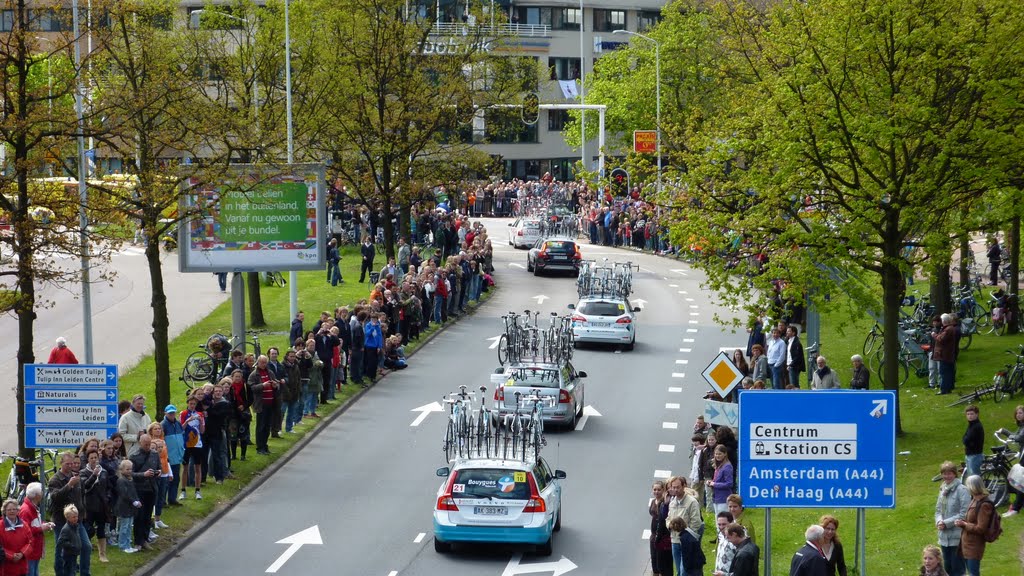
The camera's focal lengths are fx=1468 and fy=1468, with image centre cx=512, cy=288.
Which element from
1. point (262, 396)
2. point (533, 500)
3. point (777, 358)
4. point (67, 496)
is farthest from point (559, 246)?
point (67, 496)

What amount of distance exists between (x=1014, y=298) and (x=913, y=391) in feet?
22.0

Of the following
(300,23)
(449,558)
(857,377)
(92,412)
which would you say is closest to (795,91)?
(857,377)

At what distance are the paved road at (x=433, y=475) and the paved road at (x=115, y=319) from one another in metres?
6.81

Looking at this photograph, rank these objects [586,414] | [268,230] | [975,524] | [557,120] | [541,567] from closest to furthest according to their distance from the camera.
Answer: [975,524], [541,567], [586,414], [268,230], [557,120]

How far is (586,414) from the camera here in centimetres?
3072

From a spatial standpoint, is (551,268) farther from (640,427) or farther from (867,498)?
(867,498)

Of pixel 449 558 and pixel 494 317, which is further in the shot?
pixel 494 317

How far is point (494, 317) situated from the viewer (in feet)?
141

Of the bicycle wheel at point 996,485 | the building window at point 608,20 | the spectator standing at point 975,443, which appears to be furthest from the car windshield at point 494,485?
the building window at point 608,20

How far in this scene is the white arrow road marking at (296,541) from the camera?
2039 centimetres

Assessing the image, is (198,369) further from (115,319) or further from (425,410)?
(115,319)

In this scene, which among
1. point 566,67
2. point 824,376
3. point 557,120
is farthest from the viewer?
point 557,120

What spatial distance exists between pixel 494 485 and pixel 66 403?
599cm

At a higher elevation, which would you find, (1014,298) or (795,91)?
(795,91)
